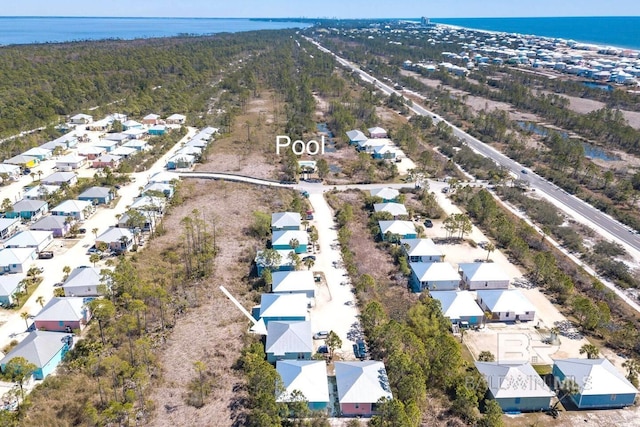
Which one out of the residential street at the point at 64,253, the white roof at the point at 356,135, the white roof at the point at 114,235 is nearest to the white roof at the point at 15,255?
the residential street at the point at 64,253

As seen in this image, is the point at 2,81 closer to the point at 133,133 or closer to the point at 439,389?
the point at 133,133

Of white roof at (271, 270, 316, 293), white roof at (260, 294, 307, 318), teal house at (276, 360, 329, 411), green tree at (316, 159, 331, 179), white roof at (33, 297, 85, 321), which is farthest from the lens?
green tree at (316, 159, 331, 179)

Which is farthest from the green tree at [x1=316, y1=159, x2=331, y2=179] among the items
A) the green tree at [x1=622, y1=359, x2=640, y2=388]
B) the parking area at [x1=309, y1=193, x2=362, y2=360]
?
the green tree at [x1=622, y1=359, x2=640, y2=388]

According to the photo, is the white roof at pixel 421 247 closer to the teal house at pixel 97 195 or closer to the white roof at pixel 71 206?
the white roof at pixel 71 206

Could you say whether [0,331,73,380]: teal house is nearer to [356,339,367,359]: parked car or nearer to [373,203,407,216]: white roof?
[356,339,367,359]: parked car

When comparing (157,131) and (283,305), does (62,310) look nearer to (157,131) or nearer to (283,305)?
(283,305)

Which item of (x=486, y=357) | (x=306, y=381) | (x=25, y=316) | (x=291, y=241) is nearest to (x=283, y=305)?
(x=306, y=381)
